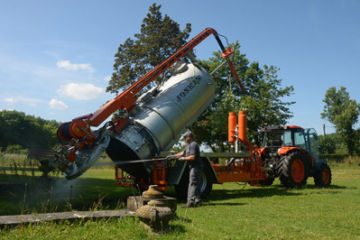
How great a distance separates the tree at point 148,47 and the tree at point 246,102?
3778mm

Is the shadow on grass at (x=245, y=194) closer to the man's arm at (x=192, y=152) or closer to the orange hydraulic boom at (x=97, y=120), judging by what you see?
the man's arm at (x=192, y=152)

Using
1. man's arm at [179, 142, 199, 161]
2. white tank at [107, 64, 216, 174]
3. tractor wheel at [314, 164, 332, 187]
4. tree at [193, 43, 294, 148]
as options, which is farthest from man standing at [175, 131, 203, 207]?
tree at [193, 43, 294, 148]

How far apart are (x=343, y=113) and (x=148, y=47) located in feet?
115

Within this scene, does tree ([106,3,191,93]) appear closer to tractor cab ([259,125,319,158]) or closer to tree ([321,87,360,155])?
tractor cab ([259,125,319,158])

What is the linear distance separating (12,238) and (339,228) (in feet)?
17.0

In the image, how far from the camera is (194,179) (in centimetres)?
1007

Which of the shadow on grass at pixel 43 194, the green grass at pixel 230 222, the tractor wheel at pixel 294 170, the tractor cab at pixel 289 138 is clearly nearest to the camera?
the green grass at pixel 230 222

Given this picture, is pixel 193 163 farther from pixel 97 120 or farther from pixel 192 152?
pixel 97 120

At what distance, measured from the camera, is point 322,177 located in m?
16.6

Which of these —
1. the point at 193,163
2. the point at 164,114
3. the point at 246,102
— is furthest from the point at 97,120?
the point at 246,102

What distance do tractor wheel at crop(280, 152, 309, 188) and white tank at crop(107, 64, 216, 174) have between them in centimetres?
408

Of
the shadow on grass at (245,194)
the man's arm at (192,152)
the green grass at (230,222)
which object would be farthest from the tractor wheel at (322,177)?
the man's arm at (192,152)

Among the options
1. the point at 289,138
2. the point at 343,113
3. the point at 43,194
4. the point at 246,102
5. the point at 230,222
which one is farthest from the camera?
the point at 343,113

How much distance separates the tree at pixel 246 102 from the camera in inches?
1220
